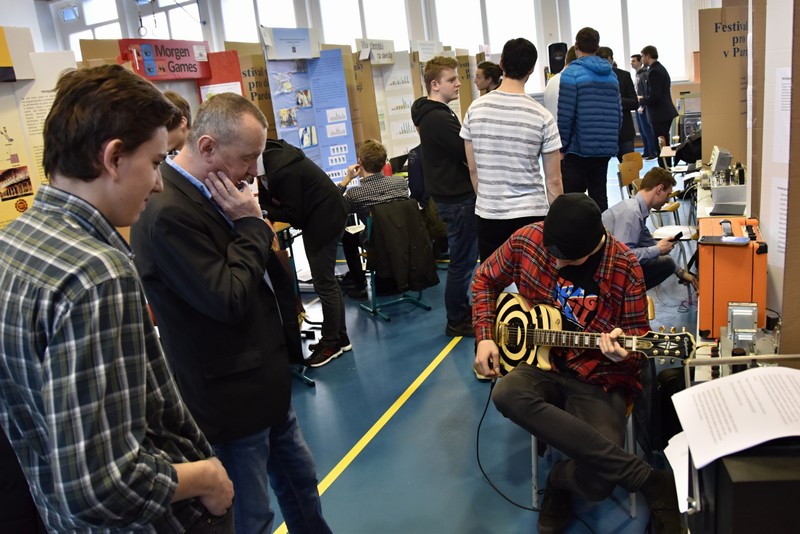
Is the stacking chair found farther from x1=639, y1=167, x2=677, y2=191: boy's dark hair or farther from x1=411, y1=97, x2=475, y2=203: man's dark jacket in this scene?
x1=639, y1=167, x2=677, y2=191: boy's dark hair

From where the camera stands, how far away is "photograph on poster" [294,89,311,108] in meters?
6.35

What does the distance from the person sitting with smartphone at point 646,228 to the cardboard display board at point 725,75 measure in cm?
120

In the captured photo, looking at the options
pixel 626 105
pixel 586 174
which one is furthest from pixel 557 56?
pixel 586 174

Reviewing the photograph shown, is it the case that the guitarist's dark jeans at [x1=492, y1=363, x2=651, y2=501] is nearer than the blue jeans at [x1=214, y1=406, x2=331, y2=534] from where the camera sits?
No

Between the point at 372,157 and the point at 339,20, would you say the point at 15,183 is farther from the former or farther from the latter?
the point at 339,20

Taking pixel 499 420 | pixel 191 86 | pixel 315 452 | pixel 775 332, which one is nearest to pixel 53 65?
pixel 191 86

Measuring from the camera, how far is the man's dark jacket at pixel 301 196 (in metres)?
3.90

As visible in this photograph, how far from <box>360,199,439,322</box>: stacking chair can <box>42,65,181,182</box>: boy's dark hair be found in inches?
144

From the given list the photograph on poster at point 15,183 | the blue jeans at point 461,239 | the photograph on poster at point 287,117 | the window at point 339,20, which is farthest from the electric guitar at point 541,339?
the window at point 339,20

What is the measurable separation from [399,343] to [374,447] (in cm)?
136

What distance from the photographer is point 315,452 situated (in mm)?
3164

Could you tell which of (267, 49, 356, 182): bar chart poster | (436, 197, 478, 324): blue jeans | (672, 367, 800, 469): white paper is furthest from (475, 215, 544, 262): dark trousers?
(267, 49, 356, 182): bar chart poster

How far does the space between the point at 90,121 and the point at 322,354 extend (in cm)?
334

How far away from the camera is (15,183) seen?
3.47 m
